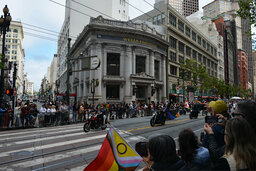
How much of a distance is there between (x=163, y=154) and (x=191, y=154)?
474 millimetres

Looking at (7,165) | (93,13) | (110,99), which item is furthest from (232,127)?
(93,13)

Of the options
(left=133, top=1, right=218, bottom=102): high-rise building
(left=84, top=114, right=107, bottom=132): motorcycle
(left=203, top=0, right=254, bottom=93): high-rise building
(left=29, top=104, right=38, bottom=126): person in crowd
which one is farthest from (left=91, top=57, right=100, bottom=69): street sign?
(left=203, top=0, right=254, bottom=93): high-rise building

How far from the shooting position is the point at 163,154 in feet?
7.24

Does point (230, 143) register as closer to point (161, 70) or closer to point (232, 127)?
point (232, 127)

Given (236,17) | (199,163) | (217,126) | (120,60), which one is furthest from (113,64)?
(236,17)

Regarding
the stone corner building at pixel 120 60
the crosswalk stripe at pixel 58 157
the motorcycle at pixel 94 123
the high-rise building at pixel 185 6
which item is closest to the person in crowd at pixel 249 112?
the crosswalk stripe at pixel 58 157

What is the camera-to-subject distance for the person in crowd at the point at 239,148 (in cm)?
204

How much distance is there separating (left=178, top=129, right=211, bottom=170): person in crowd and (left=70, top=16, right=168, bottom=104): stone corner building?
2702 cm

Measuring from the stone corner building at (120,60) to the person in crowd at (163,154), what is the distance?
27.1m

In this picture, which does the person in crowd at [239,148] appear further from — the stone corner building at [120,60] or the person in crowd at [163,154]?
the stone corner building at [120,60]

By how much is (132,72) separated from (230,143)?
31058 millimetres

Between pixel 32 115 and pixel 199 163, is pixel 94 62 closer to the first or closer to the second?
pixel 32 115

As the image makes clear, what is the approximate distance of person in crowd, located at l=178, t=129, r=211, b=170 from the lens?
2416 mm

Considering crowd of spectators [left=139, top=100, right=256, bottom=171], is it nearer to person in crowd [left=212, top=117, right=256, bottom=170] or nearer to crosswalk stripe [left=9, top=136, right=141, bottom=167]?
person in crowd [left=212, top=117, right=256, bottom=170]
